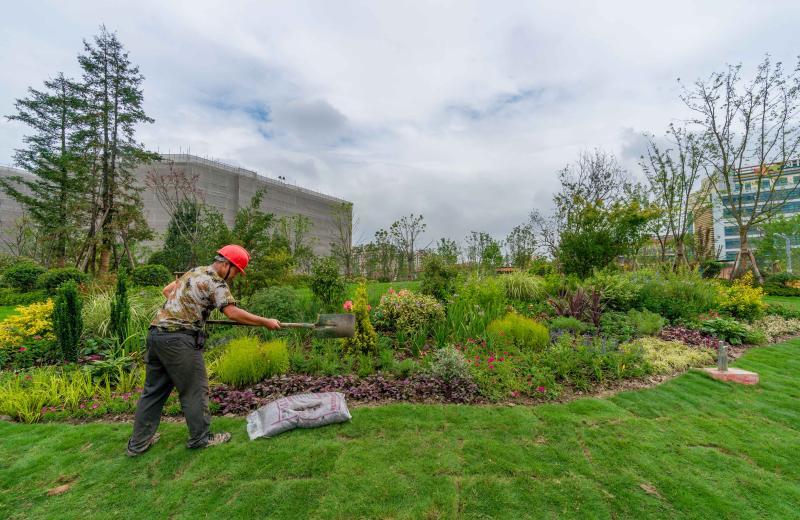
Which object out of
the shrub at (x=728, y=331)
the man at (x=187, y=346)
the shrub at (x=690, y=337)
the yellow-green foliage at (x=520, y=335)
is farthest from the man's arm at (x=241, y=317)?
the shrub at (x=728, y=331)

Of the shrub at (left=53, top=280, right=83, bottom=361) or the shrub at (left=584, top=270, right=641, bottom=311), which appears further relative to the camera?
the shrub at (left=584, top=270, right=641, bottom=311)

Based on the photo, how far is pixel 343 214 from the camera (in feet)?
68.9

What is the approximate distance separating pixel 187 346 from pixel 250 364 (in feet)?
4.42

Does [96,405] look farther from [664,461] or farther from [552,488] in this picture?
[664,461]

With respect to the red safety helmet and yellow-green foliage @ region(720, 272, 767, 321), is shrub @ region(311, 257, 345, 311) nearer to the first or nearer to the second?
the red safety helmet

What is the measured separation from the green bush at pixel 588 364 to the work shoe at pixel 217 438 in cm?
354

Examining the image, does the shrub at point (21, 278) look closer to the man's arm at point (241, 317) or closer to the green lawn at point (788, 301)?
the man's arm at point (241, 317)

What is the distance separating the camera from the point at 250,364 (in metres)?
3.87

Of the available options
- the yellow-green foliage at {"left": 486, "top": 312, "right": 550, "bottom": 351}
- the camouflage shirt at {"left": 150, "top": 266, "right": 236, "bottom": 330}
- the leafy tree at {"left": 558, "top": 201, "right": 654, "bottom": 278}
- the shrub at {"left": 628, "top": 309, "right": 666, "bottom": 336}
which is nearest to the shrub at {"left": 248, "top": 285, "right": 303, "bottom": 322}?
the camouflage shirt at {"left": 150, "top": 266, "right": 236, "bottom": 330}

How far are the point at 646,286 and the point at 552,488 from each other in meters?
8.23

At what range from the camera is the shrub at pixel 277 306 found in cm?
554

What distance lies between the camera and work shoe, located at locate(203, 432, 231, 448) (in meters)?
2.78

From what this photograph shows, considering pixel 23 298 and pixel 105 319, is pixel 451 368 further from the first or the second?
pixel 23 298

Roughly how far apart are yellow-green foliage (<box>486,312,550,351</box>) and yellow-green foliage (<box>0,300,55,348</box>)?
6.74 meters
